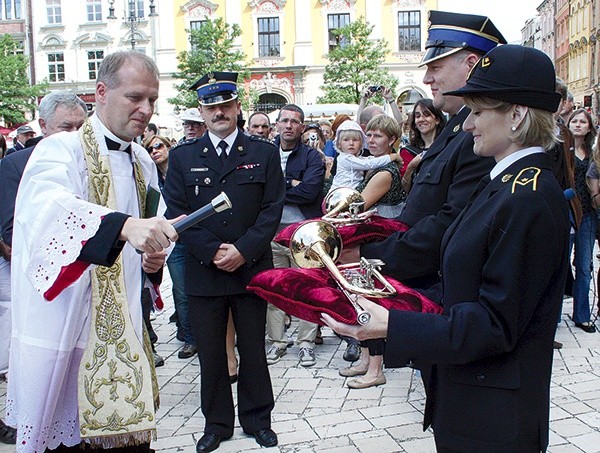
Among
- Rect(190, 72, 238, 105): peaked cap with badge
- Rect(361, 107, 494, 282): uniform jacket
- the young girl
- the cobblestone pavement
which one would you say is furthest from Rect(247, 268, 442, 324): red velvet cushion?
the young girl

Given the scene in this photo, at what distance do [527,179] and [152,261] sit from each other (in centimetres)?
179

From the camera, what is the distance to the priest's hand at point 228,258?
4.36m

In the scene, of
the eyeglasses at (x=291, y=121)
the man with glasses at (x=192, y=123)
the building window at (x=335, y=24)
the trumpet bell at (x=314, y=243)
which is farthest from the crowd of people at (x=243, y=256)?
the building window at (x=335, y=24)

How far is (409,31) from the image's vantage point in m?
40.9

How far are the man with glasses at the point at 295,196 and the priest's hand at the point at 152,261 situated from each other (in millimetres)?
3102

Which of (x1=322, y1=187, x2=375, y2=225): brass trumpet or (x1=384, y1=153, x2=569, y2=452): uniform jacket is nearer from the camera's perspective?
(x1=384, y1=153, x2=569, y2=452): uniform jacket

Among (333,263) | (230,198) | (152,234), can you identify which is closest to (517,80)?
(333,263)

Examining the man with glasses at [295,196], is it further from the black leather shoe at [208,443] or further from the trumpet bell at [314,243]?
the trumpet bell at [314,243]

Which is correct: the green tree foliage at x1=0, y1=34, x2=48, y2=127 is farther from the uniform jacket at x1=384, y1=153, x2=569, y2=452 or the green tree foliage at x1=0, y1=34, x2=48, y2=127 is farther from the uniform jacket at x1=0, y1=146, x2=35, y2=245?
the uniform jacket at x1=384, y1=153, x2=569, y2=452

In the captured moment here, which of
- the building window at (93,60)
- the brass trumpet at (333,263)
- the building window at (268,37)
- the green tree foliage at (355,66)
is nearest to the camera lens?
the brass trumpet at (333,263)

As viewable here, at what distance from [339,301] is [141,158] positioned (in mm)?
1684

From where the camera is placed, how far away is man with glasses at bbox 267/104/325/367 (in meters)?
6.35

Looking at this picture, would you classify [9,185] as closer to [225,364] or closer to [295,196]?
[225,364]

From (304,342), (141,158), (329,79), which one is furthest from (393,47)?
(141,158)
